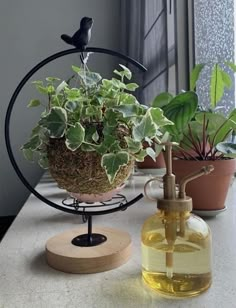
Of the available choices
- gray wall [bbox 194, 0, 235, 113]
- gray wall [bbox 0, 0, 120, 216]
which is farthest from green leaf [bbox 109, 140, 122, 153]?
gray wall [bbox 0, 0, 120, 216]

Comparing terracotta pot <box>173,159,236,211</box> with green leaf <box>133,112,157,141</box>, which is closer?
green leaf <box>133,112,157,141</box>

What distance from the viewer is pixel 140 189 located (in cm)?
118

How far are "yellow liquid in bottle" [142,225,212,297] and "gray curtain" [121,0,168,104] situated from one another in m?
1.60

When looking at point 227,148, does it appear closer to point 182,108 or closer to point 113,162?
point 182,108

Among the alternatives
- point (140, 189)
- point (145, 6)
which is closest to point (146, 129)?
point (140, 189)

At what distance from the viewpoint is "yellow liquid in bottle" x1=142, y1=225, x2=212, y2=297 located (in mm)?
464

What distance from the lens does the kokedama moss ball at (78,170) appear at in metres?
0.53

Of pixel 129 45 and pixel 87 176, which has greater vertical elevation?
pixel 129 45

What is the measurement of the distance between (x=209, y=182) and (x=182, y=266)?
0.35 metres

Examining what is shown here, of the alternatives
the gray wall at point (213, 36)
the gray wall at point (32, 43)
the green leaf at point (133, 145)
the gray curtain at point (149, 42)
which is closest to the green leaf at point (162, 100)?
the green leaf at point (133, 145)

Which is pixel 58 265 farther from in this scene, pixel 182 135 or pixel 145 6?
pixel 145 6

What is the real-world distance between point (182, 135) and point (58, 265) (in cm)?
41

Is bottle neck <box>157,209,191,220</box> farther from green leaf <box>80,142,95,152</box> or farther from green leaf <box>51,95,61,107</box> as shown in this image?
green leaf <box>51,95,61,107</box>

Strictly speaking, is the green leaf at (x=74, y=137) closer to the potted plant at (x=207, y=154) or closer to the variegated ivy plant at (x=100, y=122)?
the variegated ivy plant at (x=100, y=122)
